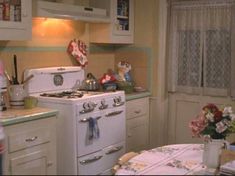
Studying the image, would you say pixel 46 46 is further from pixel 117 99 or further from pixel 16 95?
pixel 117 99

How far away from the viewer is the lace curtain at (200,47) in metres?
3.86

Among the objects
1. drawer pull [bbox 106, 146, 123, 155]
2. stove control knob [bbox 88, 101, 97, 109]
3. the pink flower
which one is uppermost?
the pink flower

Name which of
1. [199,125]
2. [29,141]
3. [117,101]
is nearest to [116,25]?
[117,101]

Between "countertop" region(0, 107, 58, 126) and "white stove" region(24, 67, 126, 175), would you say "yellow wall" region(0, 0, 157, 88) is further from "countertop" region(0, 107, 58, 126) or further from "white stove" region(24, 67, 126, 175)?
"countertop" region(0, 107, 58, 126)

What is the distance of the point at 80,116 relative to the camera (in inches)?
122

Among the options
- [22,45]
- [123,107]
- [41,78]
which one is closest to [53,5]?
[22,45]

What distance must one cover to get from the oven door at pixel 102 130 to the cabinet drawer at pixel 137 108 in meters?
0.23

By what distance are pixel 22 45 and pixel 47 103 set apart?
635 mm

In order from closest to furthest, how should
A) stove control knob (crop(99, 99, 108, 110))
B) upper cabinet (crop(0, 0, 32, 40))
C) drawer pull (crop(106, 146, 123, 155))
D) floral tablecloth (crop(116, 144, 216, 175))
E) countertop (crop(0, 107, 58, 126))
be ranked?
1. floral tablecloth (crop(116, 144, 216, 175))
2. countertop (crop(0, 107, 58, 126))
3. upper cabinet (crop(0, 0, 32, 40))
4. stove control knob (crop(99, 99, 108, 110))
5. drawer pull (crop(106, 146, 123, 155))

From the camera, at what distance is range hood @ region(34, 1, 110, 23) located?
319 centimetres

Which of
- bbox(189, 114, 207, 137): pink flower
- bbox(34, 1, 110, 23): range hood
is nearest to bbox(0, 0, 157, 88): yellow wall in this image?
bbox(34, 1, 110, 23): range hood

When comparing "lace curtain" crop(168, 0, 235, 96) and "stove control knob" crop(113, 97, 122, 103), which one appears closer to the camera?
"stove control knob" crop(113, 97, 122, 103)

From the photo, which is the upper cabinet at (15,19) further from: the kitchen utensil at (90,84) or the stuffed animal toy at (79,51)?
the kitchen utensil at (90,84)

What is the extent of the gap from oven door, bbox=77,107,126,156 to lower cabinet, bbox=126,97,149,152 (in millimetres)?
216
